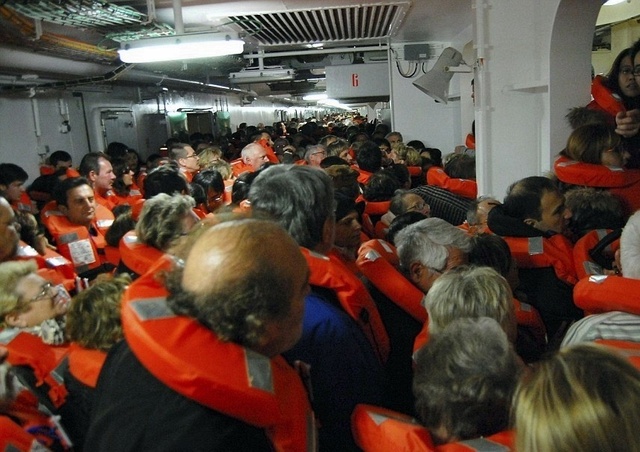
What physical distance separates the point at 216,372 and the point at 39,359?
4.17 ft

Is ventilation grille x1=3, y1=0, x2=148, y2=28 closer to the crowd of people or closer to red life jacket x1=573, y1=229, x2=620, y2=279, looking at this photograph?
the crowd of people

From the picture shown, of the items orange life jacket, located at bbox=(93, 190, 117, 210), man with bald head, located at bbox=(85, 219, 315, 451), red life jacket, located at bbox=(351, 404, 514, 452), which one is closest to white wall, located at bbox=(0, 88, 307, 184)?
orange life jacket, located at bbox=(93, 190, 117, 210)

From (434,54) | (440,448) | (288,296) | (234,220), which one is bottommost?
(440,448)

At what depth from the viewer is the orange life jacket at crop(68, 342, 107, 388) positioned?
5.72ft

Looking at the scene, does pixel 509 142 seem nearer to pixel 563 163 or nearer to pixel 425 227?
pixel 563 163

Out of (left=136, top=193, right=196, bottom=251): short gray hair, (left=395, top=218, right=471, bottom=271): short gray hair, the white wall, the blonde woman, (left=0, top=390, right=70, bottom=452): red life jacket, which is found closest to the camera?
the blonde woman

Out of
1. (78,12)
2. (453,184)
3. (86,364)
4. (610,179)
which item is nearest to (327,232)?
(86,364)

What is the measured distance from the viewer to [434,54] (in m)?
8.01

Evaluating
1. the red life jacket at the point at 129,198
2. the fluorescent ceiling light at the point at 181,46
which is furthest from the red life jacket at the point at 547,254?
the red life jacket at the point at 129,198

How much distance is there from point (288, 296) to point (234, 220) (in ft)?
0.70

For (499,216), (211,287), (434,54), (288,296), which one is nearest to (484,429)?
(288,296)

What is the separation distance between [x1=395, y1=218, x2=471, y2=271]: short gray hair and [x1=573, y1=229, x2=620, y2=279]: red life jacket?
0.47m

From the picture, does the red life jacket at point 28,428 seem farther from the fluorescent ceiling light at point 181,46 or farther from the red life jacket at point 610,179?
the fluorescent ceiling light at point 181,46

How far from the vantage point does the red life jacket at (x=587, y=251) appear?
7.12 feet
